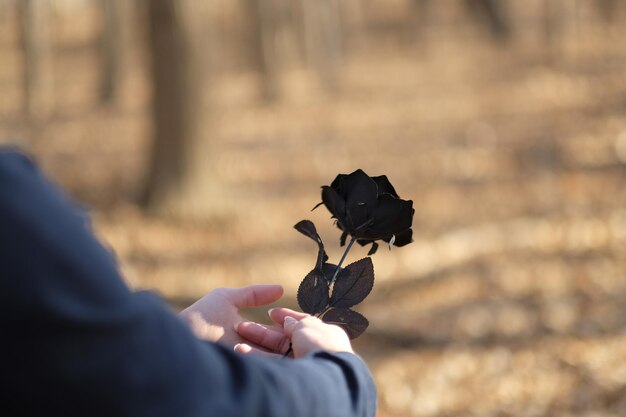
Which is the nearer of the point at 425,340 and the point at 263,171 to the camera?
the point at 425,340

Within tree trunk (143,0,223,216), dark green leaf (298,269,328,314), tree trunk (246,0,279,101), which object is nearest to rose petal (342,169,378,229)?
dark green leaf (298,269,328,314)

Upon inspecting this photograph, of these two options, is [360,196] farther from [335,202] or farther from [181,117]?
[181,117]

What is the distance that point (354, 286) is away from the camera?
163 centimetres

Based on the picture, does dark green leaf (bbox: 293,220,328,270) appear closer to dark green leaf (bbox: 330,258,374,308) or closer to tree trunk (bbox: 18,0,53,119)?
dark green leaf (bbox: 330,258,374,308)

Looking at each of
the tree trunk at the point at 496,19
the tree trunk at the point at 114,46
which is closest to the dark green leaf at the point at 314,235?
the tree trunk at the point at 114,46

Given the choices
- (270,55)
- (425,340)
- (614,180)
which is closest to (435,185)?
(614,180)

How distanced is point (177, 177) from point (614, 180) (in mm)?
4415

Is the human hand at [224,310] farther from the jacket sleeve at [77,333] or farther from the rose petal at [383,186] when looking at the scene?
the jacket sleeve at [77,333]

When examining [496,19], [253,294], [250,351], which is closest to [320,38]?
[496,19]

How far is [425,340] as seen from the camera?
20.3ft

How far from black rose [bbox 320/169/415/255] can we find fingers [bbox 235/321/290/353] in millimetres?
209

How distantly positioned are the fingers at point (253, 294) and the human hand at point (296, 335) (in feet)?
0.14

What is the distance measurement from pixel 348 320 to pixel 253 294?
177 mm

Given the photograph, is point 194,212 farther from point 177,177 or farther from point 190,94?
point 190,94
